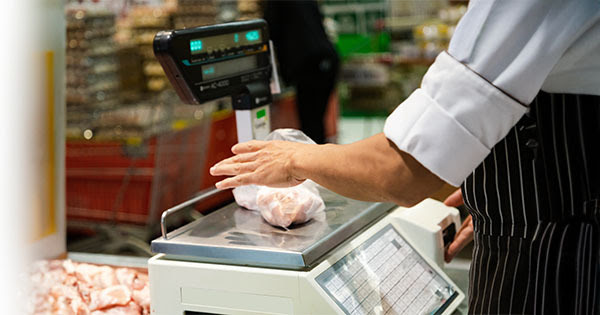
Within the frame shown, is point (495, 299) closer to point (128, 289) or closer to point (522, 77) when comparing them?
point (522, 77)

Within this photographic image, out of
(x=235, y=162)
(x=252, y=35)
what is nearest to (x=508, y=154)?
(x=235, y=162)

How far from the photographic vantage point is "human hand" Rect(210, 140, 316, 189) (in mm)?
1343

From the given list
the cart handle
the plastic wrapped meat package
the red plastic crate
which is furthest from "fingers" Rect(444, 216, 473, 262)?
the red plastic crate

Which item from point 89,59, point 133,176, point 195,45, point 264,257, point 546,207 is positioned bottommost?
point 133,176

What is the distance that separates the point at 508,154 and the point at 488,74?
0.21 meters

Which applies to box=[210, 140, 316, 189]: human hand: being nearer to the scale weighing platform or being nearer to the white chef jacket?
the scale weighing platform

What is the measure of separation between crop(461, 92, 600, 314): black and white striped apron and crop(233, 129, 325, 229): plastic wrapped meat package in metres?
0.44

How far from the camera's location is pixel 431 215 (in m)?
1.91

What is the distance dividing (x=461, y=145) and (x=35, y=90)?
143 centimetres

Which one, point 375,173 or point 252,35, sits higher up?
point 252,35

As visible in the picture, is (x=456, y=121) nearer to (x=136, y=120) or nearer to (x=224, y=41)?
(x=224, y=41)

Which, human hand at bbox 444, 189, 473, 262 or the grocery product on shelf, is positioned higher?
the grocery product on shelf

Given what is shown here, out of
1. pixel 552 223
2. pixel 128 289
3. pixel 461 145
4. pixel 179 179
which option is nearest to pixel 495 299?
pixel 552 223

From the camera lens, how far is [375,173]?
119cm
